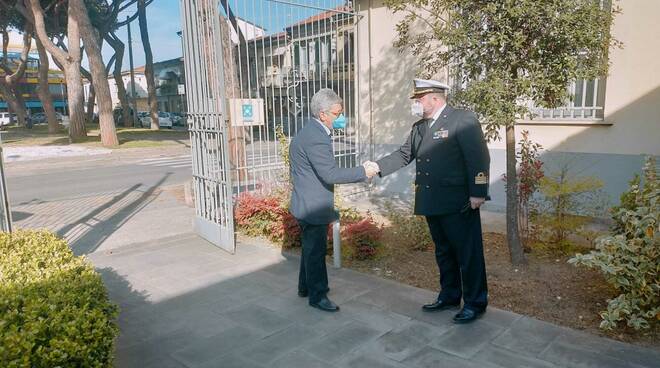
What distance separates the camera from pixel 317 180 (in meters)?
3.94

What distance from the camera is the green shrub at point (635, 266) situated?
11.0 feet

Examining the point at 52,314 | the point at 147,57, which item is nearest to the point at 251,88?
the point at 52,314

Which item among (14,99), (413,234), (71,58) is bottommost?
(413,234)

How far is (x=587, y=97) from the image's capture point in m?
6.96

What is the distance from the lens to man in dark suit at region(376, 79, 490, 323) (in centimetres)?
357

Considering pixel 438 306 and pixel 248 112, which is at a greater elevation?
pixel 248 112

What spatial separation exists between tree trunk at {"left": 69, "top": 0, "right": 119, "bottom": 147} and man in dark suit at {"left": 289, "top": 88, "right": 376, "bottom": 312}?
1874 centimetres

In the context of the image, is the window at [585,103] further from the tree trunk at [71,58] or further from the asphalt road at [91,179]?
the tree trunk at [71,58]

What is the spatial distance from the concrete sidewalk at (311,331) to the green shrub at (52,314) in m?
0.75

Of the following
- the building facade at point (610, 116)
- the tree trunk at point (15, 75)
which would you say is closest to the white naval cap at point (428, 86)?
the building facade at point (610, 116)

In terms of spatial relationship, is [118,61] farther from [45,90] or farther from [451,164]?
[451,164]

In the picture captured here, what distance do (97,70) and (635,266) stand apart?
21108 mm

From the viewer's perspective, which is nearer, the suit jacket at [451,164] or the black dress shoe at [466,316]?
the suit jacket at [451,164]

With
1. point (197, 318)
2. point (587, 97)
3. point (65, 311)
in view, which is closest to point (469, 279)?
Answer: point (197, 318)
